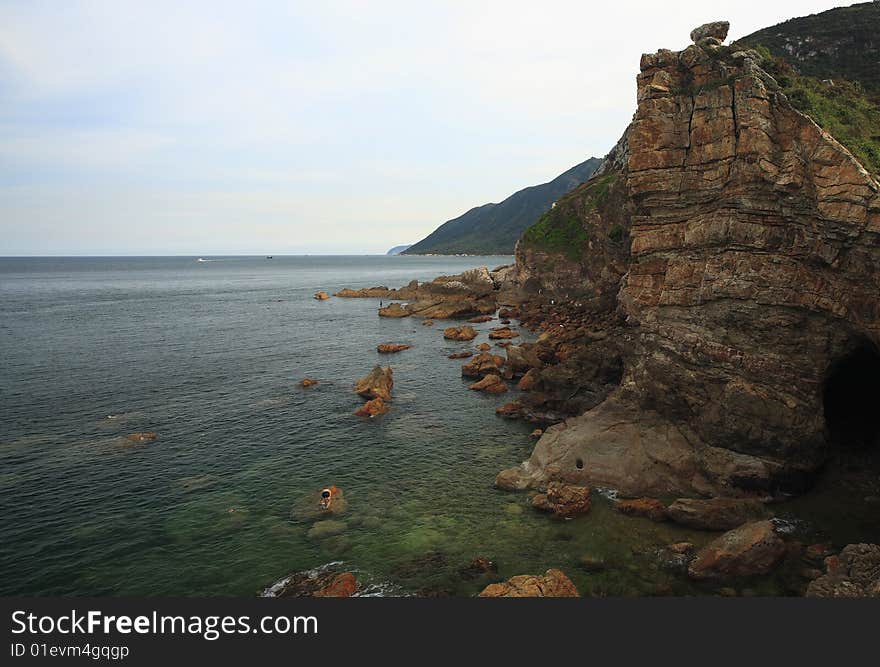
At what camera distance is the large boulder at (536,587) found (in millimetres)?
17562

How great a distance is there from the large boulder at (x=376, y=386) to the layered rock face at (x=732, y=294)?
17.8 metres

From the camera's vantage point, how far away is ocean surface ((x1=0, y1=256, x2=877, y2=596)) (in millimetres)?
20625

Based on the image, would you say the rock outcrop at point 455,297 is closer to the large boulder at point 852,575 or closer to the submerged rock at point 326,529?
the submerged rock at point 326,529

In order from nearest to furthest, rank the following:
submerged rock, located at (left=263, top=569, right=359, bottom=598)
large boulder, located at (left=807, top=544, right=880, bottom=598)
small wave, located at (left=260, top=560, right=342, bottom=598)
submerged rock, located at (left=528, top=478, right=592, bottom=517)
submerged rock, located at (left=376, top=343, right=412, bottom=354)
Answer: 1. large boulder, located at (left=807, top=544, right=880, bottom=598)
2. submerged rock, located at (left=263, top=569, right=359, bottom=598)
3. small wave, located at (left=260, top=560, right=342, bottom=598)
4. submerged rock, located at (left=528, top=478, right=592, bottom=517)
5. submerged rock, located at (left=376, top=343, right=412, bottom=354)

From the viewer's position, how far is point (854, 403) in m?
27.8

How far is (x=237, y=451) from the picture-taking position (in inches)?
1303

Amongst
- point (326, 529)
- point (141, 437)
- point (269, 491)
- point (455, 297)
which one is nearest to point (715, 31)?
point (326, 529)

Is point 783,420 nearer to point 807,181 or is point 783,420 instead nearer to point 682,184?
point 807,181

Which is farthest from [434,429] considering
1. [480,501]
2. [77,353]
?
[77,353]

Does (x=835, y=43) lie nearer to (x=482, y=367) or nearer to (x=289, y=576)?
(x=482, y=367)

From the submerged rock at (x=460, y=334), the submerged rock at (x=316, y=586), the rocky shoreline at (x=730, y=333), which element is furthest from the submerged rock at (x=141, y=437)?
the submerged rock at (x=460, y=334)

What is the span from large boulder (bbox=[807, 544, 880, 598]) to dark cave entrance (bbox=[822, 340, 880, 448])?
355 inches

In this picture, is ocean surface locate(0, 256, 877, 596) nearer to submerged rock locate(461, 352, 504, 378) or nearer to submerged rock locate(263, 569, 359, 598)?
submerged rock locate(263, 569, 359, 598)

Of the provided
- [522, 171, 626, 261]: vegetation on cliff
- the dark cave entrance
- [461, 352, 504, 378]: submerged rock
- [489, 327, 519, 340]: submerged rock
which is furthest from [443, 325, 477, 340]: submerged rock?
the dark cave entrance
